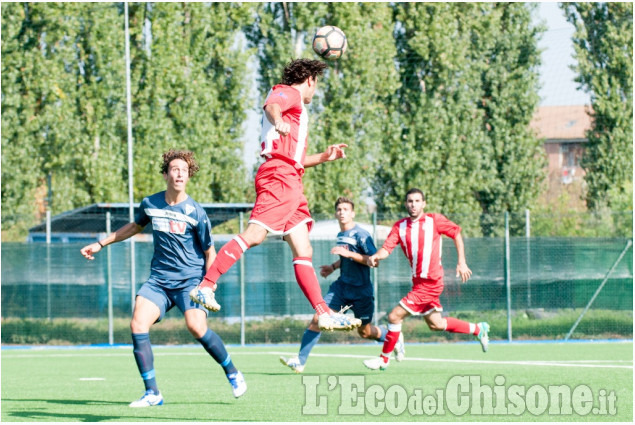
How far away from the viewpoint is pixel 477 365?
42.5 ft

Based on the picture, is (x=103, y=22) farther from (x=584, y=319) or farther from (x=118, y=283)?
(x=584, y=319)

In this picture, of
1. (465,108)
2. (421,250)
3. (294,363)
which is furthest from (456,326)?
(465,108)

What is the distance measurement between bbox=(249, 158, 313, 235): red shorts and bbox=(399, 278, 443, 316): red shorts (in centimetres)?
419

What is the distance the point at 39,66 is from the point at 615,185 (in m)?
19.3

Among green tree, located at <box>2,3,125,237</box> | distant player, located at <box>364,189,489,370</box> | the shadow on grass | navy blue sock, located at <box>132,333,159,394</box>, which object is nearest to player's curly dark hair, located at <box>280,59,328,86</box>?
navy blue sock, located at <box>132,333,159,394</box>

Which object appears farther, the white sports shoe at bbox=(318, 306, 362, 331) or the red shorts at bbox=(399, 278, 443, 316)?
the red shorts at bbox=(399, 278, 443, 316)

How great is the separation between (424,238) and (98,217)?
10.7 metres

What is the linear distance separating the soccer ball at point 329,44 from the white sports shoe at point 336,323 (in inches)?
90.9

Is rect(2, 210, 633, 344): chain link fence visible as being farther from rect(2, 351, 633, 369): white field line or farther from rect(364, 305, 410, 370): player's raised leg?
rect(364, 305, 410, 370): player's raised leg

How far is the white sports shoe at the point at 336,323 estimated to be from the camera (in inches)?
300

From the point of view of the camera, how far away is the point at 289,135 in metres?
7.89

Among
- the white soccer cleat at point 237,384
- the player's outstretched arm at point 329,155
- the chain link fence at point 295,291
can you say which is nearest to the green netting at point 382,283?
the chain link fence at point 295,291

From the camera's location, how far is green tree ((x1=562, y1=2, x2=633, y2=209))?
3534 centimetres

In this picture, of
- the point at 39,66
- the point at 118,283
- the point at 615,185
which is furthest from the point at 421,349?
the point at 615,185
